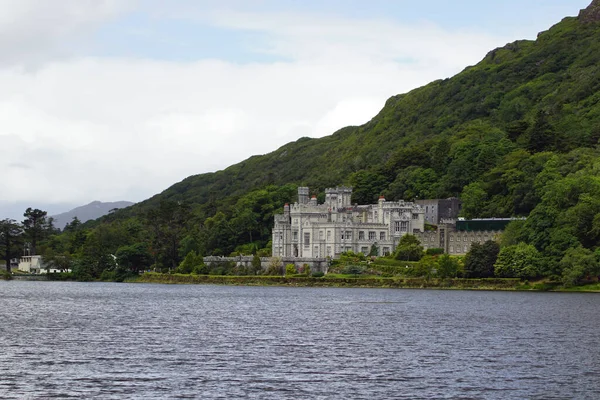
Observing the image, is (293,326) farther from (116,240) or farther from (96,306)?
(116,240)

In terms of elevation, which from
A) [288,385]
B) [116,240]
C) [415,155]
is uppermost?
[415,155]

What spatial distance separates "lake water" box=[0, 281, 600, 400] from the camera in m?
42.9

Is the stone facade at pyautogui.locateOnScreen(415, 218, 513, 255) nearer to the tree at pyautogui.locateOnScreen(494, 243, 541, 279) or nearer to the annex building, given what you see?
the annex building

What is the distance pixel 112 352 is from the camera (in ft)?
176

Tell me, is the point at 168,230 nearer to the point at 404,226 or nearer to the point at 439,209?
the point at 404,226

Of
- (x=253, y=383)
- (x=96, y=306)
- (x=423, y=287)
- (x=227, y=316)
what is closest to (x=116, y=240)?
(x=423, y=287)

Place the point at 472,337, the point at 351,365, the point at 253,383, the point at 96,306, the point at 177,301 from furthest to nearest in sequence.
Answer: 1. the point at 177,301
2. the point at 96,306
3. the point at 472,337
4. the point at 351,365
5. the point at 253,383

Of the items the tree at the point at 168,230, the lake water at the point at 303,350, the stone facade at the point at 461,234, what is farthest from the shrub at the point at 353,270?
the tree at the point at 168,230

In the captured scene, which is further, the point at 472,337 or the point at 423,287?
the point at 423,287

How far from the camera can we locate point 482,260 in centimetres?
11906

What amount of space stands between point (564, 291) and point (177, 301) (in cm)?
4372

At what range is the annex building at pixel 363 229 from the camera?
5492 inches

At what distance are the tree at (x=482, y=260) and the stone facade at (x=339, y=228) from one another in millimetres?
23974

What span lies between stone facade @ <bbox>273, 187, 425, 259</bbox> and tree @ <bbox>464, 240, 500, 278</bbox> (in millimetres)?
23974
